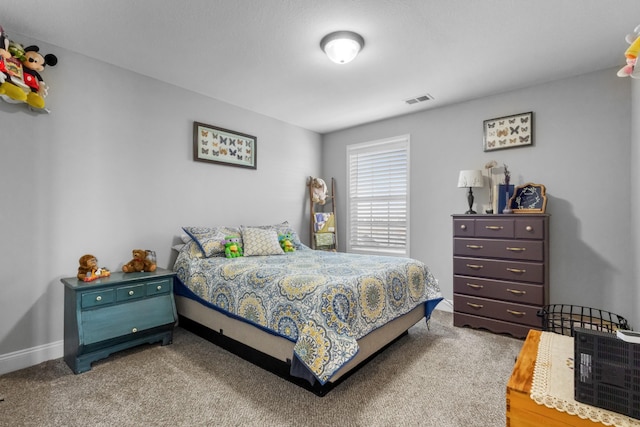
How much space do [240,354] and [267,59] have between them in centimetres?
248

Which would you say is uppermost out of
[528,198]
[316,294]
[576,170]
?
[576,170]

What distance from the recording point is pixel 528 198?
9.98 ft

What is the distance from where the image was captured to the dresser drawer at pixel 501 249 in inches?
107

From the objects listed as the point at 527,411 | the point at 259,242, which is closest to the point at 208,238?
the point at 259,242

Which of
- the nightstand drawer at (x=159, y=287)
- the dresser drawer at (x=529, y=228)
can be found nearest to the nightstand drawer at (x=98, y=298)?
the nightstand drawer at (x=159, y=287)

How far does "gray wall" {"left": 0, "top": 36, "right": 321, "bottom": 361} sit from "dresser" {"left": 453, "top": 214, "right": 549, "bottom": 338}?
2.68 m

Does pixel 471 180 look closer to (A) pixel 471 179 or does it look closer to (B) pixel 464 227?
(A) pixel 471 179

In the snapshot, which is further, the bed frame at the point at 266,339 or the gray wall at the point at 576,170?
the gray wall at the point at 576,170

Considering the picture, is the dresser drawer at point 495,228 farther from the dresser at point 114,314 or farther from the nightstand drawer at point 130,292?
the nightstand drawer at point 130,292

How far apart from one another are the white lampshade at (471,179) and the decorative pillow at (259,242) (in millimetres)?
2128

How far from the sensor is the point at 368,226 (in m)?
4.57

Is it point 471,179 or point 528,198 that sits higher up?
point 471,179

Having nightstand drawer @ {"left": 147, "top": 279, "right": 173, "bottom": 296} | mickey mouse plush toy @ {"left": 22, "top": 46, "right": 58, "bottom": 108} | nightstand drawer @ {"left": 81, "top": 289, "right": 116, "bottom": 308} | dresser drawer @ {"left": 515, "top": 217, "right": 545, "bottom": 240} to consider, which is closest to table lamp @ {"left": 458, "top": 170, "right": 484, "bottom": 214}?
dresser drawer @ {"left": 515, "top": 217, "right": 545, "bottom": 240}

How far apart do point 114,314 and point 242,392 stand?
47.6 inches
